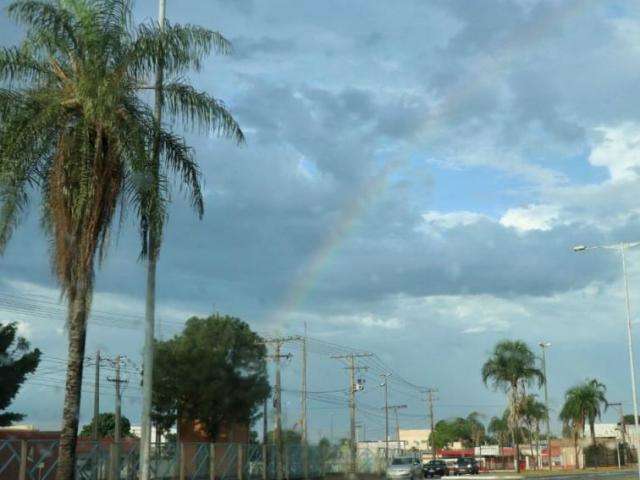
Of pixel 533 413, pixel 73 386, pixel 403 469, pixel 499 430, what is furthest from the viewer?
pixel 499 430

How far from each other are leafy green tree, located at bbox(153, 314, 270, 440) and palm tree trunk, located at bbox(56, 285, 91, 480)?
3499 cm

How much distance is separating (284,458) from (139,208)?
29794 millimetres

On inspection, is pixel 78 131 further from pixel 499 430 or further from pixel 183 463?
pixel 499 430

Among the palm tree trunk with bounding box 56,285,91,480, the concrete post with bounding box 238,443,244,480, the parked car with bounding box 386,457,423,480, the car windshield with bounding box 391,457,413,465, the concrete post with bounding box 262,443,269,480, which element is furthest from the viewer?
the car windshield with bounding box 391,457,413,465

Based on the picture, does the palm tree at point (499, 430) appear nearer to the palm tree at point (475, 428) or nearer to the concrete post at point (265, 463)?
the palm tree at point (475, 428)

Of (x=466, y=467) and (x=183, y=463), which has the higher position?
(x=183, y=463)

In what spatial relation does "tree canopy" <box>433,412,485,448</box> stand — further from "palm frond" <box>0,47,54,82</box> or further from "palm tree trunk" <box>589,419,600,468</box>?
"palm frond" <box>0,47,54,82</box>

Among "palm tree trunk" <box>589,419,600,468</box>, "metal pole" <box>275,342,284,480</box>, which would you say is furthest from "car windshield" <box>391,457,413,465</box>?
"palm tree trunk" <box>589,419,600,468</box>

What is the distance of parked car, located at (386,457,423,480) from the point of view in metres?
52.1

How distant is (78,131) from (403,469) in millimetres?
37260

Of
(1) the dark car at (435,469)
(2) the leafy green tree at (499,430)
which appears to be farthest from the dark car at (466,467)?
(2) the leafy green tree at (499,430)

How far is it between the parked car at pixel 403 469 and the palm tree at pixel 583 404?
142 feet

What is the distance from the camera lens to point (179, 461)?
37.0m

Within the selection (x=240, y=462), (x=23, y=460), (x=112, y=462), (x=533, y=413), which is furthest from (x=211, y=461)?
(x=533, y=413)
